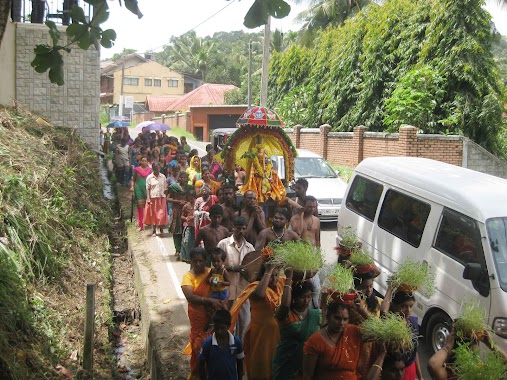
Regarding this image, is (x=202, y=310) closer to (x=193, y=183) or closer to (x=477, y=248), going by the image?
(x=477, y=248)

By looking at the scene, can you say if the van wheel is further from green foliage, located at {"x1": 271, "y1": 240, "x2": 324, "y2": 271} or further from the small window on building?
the small window on building

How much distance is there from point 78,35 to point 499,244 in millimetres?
4443

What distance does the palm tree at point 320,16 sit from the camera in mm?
33156

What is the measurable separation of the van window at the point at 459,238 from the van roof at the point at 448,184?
10 centimetres

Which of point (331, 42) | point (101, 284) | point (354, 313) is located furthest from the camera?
point (331, 42)

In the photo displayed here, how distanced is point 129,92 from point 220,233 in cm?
7049

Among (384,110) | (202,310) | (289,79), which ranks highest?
(289,79)

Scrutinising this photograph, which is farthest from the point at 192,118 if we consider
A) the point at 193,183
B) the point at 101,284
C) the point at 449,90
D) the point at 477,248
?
the point at 477,248

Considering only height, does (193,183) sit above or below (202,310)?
above

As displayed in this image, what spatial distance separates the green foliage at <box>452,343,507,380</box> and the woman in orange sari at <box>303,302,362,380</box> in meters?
0.61

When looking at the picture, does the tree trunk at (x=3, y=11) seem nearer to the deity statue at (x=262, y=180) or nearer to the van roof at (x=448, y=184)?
the van roof at (x=448, y=184)

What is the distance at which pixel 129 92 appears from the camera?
75312mm

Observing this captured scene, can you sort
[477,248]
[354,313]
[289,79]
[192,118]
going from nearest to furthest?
1. [354,313]
2. [477,248]
3. [289,79]
4. [192,118]

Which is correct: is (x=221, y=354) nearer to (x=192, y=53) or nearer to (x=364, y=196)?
(x=364, y=196)
